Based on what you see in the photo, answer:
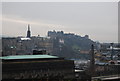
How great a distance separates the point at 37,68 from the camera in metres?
18.9

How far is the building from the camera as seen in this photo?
1791 centimetres

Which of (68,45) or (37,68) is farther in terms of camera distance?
(68,45)

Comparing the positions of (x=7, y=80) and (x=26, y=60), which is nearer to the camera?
(x=7, y=80)

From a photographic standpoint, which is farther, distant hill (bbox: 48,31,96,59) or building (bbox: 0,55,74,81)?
distant hill (bbox: 48,31,96,59)

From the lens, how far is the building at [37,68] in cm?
1791

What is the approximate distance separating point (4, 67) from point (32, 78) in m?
2.35

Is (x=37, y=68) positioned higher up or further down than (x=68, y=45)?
further down

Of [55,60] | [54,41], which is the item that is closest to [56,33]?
[54,41]

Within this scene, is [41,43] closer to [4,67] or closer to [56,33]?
[56,33]

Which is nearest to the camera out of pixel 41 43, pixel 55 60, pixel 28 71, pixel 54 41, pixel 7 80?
pixel 7 80

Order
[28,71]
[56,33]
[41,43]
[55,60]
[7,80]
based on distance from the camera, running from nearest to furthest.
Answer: [7,80] < [28,71] < [55,60] < [41,43] < [56,33]

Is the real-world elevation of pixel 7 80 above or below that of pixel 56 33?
below

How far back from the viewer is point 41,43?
59.7 metres

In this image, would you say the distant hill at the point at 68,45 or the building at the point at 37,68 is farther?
the distant hill at the point at 68,45
